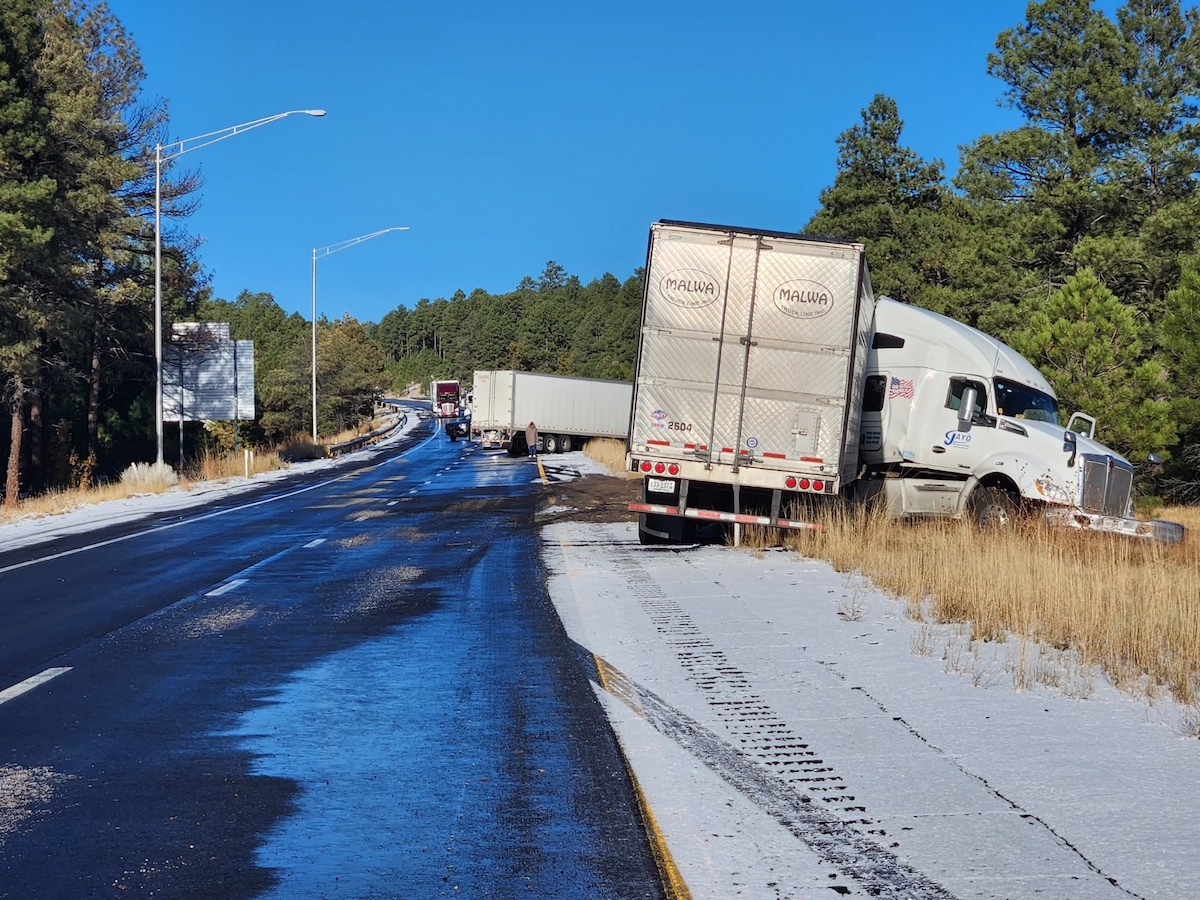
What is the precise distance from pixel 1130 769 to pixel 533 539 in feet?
44.9

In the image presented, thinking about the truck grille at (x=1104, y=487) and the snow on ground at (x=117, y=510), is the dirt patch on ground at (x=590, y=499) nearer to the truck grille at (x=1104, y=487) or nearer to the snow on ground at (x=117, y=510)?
the truck grille at (x=1104, y=487)

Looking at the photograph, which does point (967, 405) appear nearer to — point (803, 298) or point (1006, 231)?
point (803, 298)

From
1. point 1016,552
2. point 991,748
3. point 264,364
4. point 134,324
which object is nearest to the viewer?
point 991,748

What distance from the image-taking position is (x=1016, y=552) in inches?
516

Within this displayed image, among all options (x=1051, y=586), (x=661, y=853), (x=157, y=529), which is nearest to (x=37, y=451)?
(x=157, y=529)

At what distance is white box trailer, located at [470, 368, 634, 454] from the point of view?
186ft

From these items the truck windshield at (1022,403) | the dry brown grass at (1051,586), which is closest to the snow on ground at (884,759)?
the dry brown grass at (1051,586)

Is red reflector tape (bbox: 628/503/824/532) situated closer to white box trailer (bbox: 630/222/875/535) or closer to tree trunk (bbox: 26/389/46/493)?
white box trailer (bbox: 630/222/875/535)

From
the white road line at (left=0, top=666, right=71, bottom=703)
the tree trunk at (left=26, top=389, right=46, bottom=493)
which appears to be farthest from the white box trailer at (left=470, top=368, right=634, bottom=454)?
the white road line at (left=0, top=666, right=71, bottom=703)

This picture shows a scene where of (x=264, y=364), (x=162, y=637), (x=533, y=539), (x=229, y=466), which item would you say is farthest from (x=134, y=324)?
(x=264, y=364)

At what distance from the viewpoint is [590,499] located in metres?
28.1

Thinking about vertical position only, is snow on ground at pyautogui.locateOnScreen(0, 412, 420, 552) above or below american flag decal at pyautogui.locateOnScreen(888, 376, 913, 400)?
below

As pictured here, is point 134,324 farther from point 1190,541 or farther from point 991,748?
point 991,748

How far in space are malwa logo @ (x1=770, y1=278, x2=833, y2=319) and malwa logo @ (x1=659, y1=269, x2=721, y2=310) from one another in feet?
2.61
